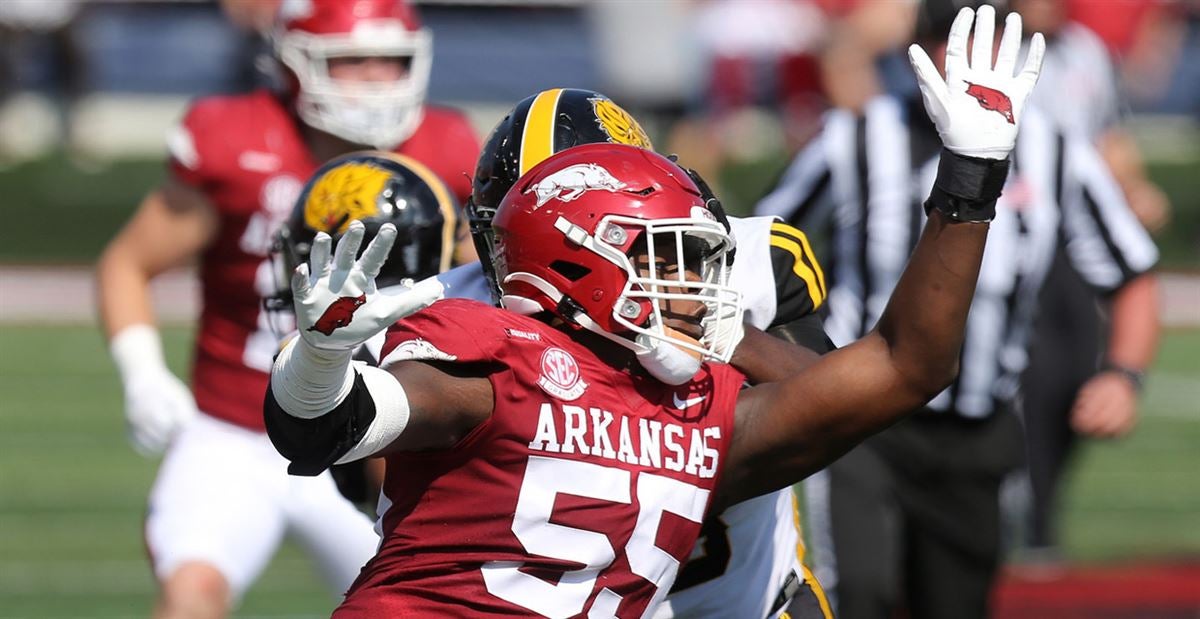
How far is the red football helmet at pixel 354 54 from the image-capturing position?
513cm

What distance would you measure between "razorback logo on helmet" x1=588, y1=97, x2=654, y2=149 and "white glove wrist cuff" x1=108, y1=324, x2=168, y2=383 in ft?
6.32

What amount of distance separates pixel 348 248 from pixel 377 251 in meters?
0.05

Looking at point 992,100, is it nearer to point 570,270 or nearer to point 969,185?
point 969,185

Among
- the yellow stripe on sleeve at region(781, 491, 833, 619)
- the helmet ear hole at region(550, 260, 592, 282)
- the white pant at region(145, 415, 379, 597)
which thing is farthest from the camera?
the white pant at region(145, 415, 379, 597)

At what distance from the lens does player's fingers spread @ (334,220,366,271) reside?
2.49m

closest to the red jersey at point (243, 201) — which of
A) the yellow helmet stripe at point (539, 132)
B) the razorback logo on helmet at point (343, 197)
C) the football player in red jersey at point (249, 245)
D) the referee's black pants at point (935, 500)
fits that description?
the football player in red jersey at point (249, 245)

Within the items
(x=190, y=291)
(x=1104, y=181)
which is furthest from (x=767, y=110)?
(x=1104, y=181)

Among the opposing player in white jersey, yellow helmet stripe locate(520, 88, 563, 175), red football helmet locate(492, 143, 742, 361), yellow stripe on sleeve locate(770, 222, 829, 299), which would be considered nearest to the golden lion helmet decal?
the opposing player in white jersey

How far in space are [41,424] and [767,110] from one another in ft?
29.1

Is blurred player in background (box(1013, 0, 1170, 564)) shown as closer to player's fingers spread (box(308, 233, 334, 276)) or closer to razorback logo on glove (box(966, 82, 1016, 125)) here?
razorback logo on glove (box(966, 82, 1016, 125))

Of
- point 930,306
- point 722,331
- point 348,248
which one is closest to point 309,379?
point 348,248

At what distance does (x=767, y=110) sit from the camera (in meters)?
17.1

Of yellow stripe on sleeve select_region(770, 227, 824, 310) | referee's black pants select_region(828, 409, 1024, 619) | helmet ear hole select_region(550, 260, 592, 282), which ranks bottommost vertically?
referee's black pants select_region(828, 409, 1024, 619)

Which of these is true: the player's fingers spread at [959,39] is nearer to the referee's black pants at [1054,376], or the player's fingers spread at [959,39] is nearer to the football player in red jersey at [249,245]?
the football player in red jersey at [249,245]
